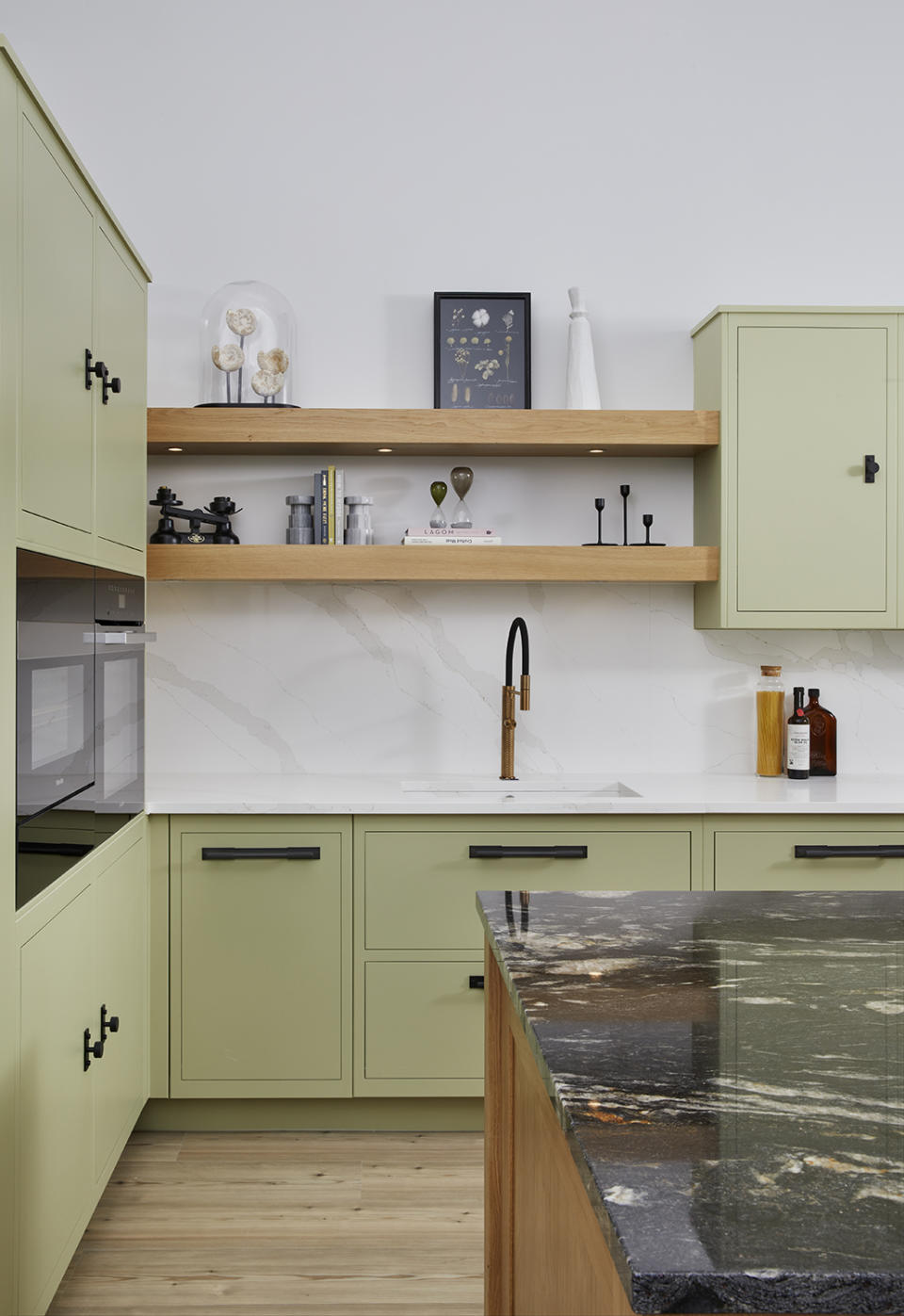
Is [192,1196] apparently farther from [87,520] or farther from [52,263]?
[52,263]

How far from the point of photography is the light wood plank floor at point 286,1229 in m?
2.14

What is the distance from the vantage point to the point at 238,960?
281 centimetres

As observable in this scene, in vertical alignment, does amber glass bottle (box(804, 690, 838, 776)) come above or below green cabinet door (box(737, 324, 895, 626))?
below

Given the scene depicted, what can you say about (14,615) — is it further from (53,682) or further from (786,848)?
(786,848)

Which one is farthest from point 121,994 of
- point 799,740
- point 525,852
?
point 799,740

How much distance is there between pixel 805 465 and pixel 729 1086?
247 centimetres

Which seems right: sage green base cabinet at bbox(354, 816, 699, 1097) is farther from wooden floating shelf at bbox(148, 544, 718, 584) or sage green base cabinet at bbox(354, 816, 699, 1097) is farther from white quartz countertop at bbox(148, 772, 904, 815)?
wooden floating shelf at bbox(148, 544, 718, 584)

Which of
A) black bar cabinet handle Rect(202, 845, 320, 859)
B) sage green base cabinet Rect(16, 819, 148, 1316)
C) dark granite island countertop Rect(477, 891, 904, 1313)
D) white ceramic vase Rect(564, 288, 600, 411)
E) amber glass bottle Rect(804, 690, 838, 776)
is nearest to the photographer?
dark granite island countertop Rect(477, 891, 904, 1313)

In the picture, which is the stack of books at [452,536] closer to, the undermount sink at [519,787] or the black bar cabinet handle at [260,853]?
the undermount sink at [519,787]

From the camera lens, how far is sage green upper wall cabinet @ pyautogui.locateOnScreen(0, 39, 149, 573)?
181 cm

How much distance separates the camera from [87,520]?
2248mm

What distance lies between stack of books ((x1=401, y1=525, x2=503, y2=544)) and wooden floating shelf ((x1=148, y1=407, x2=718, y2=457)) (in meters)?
0.25

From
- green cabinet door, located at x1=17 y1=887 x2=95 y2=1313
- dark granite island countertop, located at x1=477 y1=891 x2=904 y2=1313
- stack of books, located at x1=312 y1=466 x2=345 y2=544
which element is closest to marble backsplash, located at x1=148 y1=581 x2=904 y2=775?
stack of books, located at x1=312 y1=466 x2=345 y2=544

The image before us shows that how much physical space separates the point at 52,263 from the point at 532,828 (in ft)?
5.65
